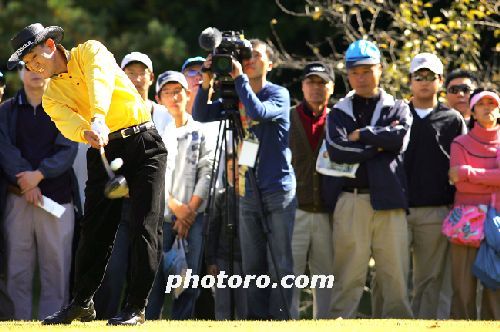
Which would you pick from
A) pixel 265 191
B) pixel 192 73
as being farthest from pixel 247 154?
pixel 192 73

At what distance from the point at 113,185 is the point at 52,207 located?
2.90 meters

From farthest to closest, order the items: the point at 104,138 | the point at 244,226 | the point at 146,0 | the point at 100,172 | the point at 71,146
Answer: the point at 146,0, the point at 71,146, the point at 244,226, the point at 100,172, the point at 104,138

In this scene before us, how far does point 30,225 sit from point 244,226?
6.33 ft

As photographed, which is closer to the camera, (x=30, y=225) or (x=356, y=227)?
(x=356, y=227)

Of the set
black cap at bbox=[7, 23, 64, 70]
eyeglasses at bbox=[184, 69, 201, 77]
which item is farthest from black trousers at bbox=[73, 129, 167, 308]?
eyeglasses at bbox=[184, 69, 201, 77]

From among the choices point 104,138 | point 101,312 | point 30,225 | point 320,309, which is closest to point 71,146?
point 30,225

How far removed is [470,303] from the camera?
10.8 metres

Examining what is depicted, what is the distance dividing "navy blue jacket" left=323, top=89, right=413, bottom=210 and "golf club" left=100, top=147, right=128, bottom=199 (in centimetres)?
247

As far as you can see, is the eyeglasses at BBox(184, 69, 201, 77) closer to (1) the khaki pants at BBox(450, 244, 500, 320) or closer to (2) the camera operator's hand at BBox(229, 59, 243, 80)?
(2) the camera operator's hand at BBox(229, 59, 243, 80)

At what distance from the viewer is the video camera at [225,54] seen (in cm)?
984

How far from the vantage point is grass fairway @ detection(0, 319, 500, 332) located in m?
8.44

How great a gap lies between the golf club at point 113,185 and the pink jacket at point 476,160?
3348 millimetres

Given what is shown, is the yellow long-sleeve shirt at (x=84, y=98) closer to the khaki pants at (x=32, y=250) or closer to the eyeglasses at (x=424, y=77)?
the khaki pants at (x=32, y=250)

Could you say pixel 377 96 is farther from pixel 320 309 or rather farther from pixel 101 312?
pixel 101 312
